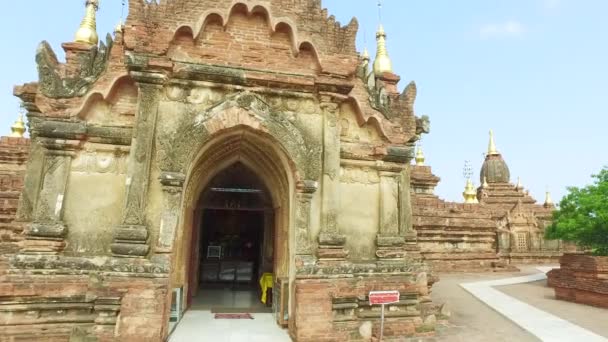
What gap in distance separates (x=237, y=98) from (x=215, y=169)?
2607mm

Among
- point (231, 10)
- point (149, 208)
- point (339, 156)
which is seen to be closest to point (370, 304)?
point (339, 156)

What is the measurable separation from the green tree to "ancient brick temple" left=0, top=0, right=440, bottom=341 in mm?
8991

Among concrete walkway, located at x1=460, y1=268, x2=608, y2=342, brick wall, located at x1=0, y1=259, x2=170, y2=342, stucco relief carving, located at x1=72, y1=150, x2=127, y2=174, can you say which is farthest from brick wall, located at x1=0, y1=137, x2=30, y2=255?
concrete walkway, located at x1=460, y1=268, x2=608, y2=342

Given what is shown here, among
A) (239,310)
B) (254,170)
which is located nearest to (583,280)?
(239,310)

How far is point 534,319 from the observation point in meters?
11.2

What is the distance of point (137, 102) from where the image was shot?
344 inches

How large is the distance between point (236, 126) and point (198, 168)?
5.46 feet

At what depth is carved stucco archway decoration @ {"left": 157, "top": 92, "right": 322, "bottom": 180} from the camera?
27.2ft

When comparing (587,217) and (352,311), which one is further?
(587,217)

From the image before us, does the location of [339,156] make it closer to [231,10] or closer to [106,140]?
[231,10]

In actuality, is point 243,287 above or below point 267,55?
below

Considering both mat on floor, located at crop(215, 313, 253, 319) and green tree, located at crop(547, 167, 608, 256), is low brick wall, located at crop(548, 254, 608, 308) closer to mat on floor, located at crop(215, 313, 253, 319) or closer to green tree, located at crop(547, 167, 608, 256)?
green tree, located at crop(547, 167, 608, 256)

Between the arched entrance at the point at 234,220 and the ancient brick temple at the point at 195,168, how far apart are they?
0.11 metres

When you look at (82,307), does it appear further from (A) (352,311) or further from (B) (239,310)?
(A) (352,311)
